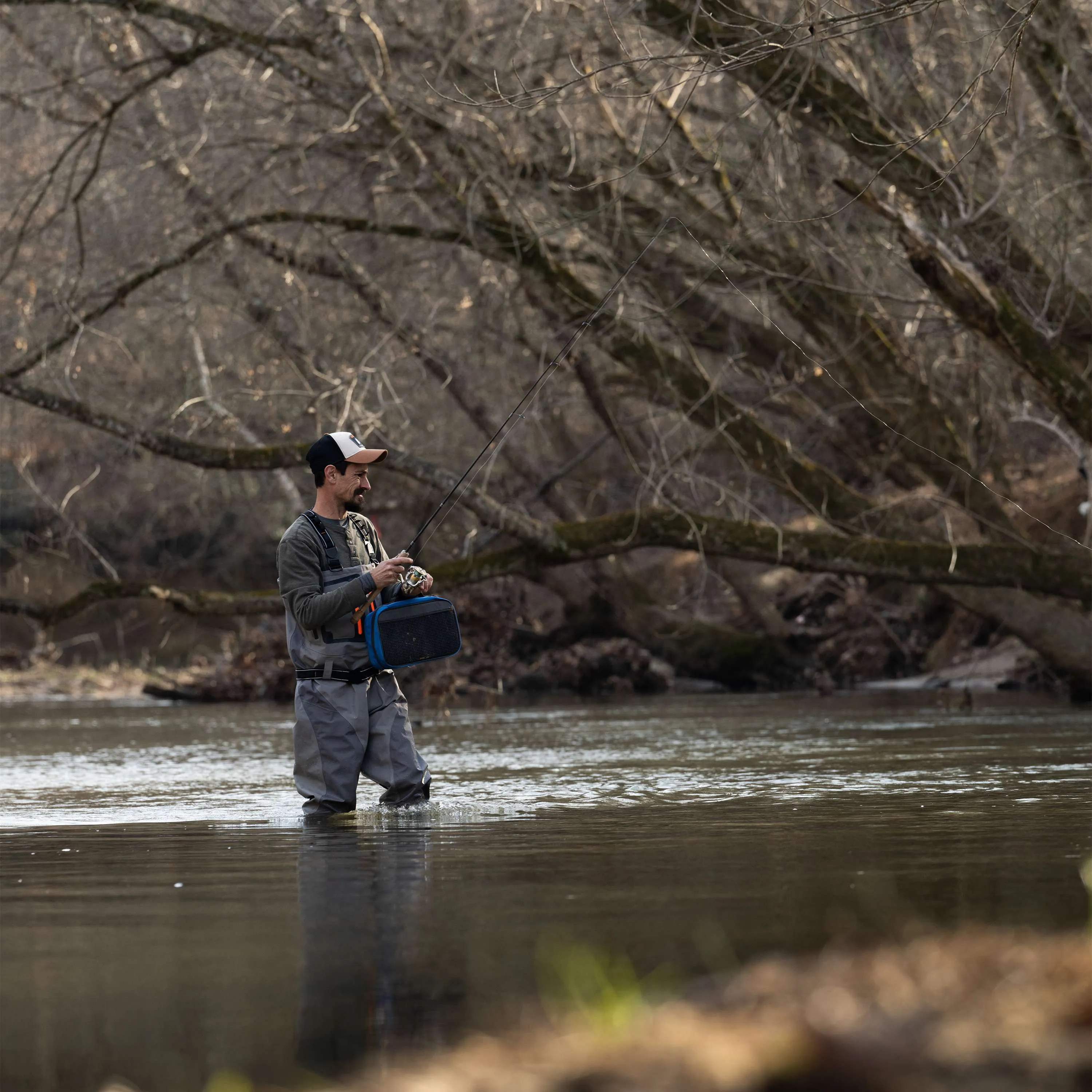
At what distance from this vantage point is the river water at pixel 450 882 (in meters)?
5.01

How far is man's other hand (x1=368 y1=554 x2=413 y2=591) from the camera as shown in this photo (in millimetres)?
9547

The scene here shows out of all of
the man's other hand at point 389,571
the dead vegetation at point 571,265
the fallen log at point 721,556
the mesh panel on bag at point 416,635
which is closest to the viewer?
the man's other hand at point 389,571

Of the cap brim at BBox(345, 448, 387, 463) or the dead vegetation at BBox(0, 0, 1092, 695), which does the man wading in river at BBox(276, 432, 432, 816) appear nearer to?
the cap brim at BBox(345, 448, 387, 463)

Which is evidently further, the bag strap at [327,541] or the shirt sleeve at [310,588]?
the bag strap at [327,541]

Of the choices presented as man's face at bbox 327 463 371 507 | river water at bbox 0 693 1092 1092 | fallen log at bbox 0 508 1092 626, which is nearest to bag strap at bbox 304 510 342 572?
man's face at bbox 327 463 371 507

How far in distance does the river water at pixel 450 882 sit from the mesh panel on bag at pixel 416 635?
0.73 metres

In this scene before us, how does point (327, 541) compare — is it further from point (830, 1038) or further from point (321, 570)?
point (830, 1038)

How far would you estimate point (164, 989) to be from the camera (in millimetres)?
5430

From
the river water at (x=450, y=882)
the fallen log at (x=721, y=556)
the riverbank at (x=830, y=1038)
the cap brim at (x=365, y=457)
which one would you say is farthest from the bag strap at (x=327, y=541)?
the fallen log at (x=721, y=556)

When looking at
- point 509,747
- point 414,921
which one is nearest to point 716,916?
point 414,921

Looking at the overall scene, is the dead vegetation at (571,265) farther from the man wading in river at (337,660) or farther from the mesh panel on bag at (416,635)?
the mesh panel on bag at (416,635)

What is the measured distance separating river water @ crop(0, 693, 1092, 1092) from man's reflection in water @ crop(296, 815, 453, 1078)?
0.04ft

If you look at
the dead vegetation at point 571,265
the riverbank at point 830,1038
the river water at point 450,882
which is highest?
the dead vegetation at point 571,265

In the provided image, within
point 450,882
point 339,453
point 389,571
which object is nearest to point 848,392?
point 339,453
